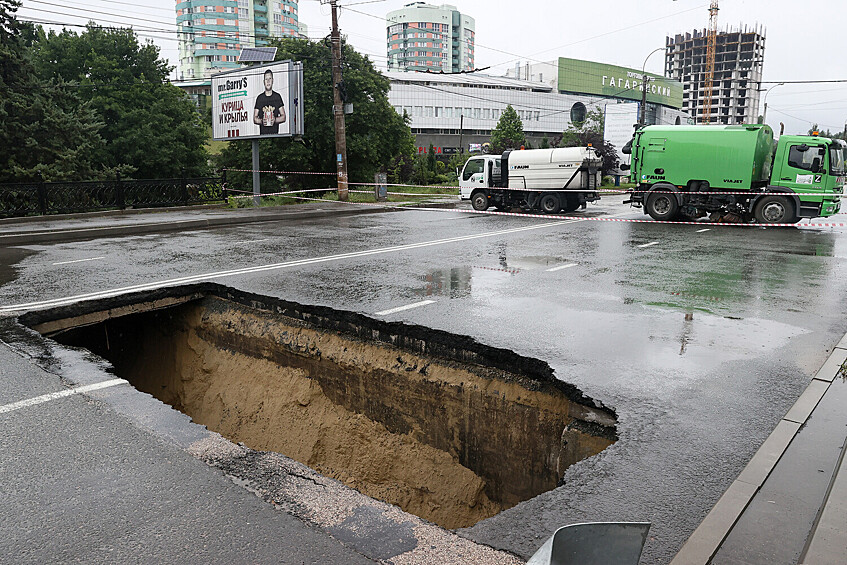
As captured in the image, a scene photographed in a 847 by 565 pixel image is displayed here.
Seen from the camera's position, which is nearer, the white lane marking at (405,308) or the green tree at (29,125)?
the white lane marking at (405,308)

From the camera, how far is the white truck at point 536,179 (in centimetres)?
2467

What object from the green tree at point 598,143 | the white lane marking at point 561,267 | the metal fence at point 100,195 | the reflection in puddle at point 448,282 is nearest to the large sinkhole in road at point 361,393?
the reflection in puddle at point 448,282

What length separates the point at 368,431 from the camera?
623cm

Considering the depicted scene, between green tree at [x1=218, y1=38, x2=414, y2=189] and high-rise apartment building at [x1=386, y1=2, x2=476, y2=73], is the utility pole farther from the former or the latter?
high-rise apartment building at [x1=386, y1=2, x2=476, y2=73]

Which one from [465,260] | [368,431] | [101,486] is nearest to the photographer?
[101,486]

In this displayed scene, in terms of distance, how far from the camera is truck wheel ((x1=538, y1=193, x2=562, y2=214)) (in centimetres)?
2447

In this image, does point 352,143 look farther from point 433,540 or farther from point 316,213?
point 433,540

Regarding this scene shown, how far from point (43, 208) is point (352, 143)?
1825cm

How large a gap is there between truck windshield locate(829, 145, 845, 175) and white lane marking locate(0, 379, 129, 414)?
19.8m

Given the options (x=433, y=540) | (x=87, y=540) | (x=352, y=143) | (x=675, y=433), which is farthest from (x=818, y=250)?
(x=352, y=143)

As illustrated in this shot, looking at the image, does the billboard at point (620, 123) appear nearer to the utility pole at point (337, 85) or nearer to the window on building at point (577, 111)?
the window on building at point (577, 111)

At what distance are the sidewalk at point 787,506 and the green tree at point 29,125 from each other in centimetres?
2614

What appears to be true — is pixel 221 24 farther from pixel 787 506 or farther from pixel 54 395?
pixel 787 506

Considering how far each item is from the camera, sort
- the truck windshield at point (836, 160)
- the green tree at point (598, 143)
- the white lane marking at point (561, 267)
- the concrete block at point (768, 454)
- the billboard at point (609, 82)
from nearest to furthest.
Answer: the concrete block at point (768, 454) < the white lane marking at point (561, 267) < the truck windshield at point (836, 160) < the green tree at point (598, 143) < the billboard at point (609, 82)
